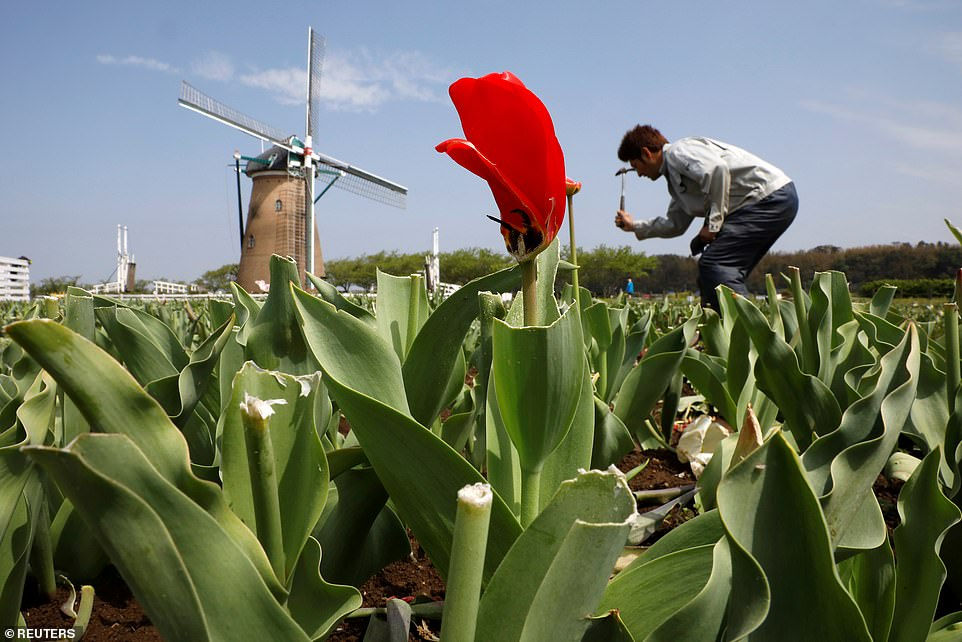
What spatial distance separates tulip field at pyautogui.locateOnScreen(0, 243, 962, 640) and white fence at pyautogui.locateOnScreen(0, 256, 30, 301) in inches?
963

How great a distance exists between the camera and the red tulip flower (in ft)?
2.05

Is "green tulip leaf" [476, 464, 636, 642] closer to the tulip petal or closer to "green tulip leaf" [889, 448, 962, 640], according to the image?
the tulip petal

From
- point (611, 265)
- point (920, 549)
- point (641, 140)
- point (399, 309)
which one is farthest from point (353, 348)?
point (611, 265)

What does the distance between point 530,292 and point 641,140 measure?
4.85 metres

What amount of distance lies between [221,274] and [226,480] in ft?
225

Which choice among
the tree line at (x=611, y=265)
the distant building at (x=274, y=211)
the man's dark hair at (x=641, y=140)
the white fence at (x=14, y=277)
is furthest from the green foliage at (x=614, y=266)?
the man's dark hair at (x=641, y=140)

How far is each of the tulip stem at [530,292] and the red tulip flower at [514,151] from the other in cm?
3

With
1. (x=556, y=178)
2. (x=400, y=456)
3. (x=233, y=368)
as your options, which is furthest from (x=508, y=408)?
(x=233, y=368)

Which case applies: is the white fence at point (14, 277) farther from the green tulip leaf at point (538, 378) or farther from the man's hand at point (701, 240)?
the green tulip leaf at point (538, 378)

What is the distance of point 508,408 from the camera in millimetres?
680

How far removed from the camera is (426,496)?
0.66m

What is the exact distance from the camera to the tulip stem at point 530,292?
0.71 metres

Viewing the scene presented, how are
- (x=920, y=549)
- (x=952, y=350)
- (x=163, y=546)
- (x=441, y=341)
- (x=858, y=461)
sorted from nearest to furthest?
(x=163, y=546) < (x=858, y=461) < (x=920, y=549) < (x=441, y=341) < (x=952, y=350)

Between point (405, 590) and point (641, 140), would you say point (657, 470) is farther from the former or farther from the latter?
point (641, 140)
